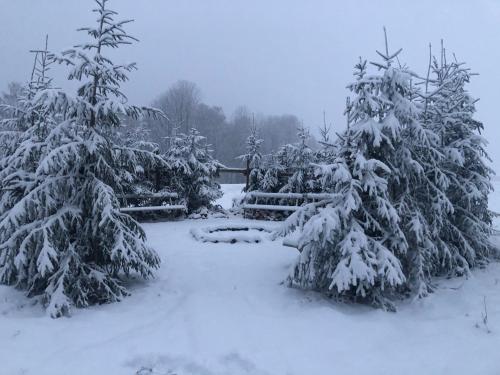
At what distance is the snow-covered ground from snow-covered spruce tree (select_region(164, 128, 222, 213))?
27.4 feet

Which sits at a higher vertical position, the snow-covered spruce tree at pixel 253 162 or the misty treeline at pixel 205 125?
the misty treeline at pixel 205 125

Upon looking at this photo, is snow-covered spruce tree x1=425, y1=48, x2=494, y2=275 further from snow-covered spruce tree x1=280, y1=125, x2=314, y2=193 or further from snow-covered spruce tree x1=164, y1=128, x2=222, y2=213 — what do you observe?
snow-covered spruce tree x1=164, y1=128, x2=222, y2=213

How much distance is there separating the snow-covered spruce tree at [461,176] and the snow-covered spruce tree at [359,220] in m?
1.92

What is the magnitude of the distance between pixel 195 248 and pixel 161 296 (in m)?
3.42

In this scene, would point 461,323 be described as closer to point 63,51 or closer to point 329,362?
point 329,362

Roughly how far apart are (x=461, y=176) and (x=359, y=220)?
350 cm

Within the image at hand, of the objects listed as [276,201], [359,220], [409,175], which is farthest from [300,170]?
[359,220]

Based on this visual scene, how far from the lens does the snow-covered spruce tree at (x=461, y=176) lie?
7656 mm

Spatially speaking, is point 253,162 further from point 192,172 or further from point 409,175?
point 409,175

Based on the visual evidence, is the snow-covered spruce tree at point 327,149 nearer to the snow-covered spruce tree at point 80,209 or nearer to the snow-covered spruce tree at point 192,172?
the snow-covered spruce tree at point 80,209

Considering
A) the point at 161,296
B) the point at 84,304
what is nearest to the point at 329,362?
the point at 161,296

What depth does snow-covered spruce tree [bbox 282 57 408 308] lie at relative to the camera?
5574 millimetres

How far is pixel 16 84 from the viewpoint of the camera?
99.2ft

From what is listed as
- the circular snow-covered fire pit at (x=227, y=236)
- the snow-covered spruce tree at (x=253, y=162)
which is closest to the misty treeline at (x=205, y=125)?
the snow-covered spruce tree at (x=253, y=162)
